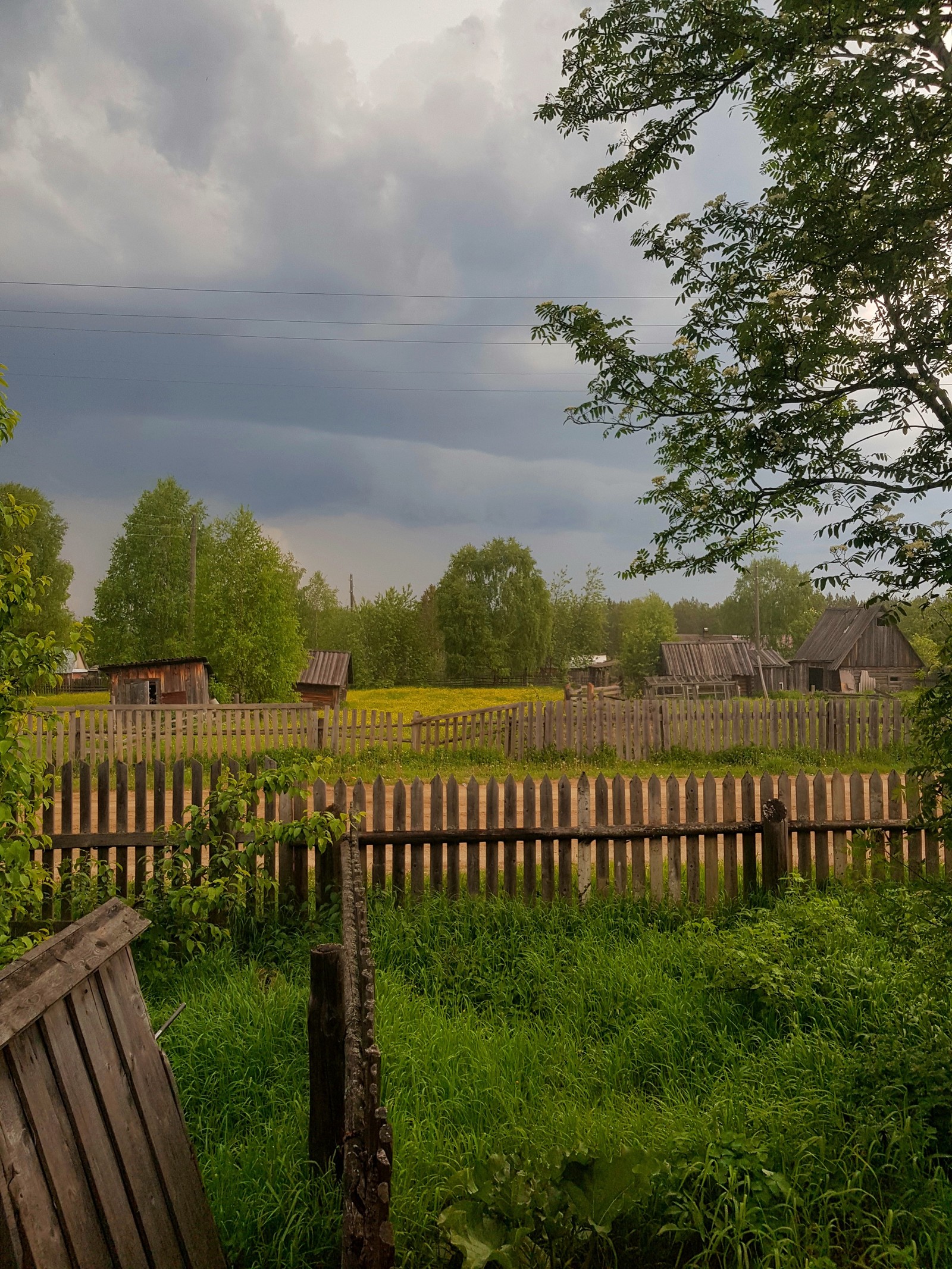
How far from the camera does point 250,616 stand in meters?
25.7

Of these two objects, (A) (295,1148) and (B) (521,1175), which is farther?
(A) (295,1148)

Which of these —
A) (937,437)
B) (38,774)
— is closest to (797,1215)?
(38,774)

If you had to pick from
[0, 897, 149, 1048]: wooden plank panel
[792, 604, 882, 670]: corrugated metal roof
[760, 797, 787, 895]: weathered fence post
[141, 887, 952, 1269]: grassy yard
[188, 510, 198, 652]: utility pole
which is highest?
[188, 510, 198, 652]: utility pole

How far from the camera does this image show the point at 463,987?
18.2 ft

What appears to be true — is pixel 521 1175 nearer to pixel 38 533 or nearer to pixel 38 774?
pixel 38 774

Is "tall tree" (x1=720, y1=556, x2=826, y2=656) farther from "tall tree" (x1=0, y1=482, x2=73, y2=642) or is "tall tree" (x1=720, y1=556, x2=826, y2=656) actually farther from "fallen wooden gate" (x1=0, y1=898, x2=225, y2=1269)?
"fallen wooden gate" (x1=0, y1=898, x2=225, y2=1269)

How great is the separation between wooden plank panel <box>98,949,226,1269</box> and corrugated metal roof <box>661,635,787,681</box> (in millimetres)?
41023

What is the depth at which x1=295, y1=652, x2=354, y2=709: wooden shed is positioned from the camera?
125 ft

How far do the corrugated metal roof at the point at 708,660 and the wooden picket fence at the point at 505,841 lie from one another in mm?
35327

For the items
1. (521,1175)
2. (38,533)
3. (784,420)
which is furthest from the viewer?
(38,533)

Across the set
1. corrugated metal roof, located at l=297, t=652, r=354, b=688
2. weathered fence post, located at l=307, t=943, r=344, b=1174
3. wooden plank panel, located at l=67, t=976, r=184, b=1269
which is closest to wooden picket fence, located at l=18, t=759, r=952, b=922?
weathered fence post, located at l=307, t=943, r=344, b=1174

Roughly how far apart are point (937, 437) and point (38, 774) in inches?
271

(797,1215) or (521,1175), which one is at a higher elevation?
(521,1175)

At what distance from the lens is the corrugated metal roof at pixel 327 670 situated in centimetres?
3806
